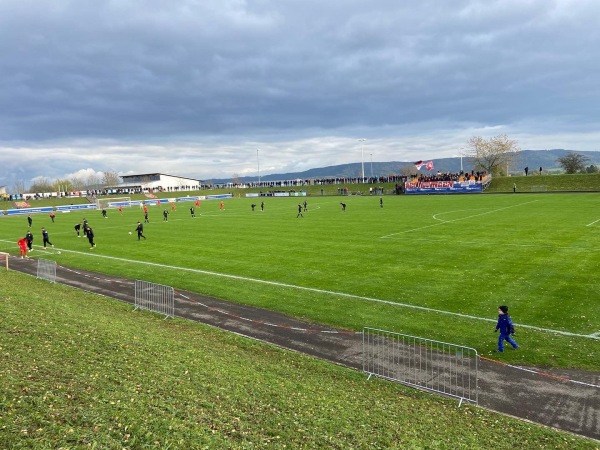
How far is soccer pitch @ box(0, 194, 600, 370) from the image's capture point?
14984 millimetres

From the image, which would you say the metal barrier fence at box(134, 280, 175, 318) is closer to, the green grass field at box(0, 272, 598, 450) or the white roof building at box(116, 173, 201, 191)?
the green grass field at box(0, 272, 598, 450)

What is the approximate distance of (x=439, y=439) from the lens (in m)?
8.05

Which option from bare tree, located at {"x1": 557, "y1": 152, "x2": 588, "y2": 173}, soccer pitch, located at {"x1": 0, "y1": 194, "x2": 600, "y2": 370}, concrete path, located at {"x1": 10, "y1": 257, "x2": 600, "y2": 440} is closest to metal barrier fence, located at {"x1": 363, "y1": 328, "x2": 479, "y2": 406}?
concrete path, located at {"x1": 10, "y1": 257, "x2": 600, "y2": 440}

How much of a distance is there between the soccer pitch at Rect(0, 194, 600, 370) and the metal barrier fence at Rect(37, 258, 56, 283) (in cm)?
305

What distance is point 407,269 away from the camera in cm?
2347

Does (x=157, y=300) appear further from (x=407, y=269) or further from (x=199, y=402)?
(x=407, y=269)

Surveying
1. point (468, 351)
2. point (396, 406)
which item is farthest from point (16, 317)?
point (468, 351)

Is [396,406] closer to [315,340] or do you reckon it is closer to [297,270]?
[315,340]

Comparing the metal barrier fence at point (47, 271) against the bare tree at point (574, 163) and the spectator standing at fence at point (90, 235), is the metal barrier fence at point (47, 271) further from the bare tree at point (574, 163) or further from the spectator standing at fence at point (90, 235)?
the bare tree at point (574, 163)

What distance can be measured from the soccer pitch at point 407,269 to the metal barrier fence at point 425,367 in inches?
51.2

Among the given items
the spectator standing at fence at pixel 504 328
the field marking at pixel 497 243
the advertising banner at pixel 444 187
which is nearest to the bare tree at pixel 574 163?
the advertising banner at pixel 444 187

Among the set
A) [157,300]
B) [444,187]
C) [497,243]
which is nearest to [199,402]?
[157,300]

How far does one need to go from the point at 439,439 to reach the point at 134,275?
2096cm

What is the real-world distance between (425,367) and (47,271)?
2179 centimetres
